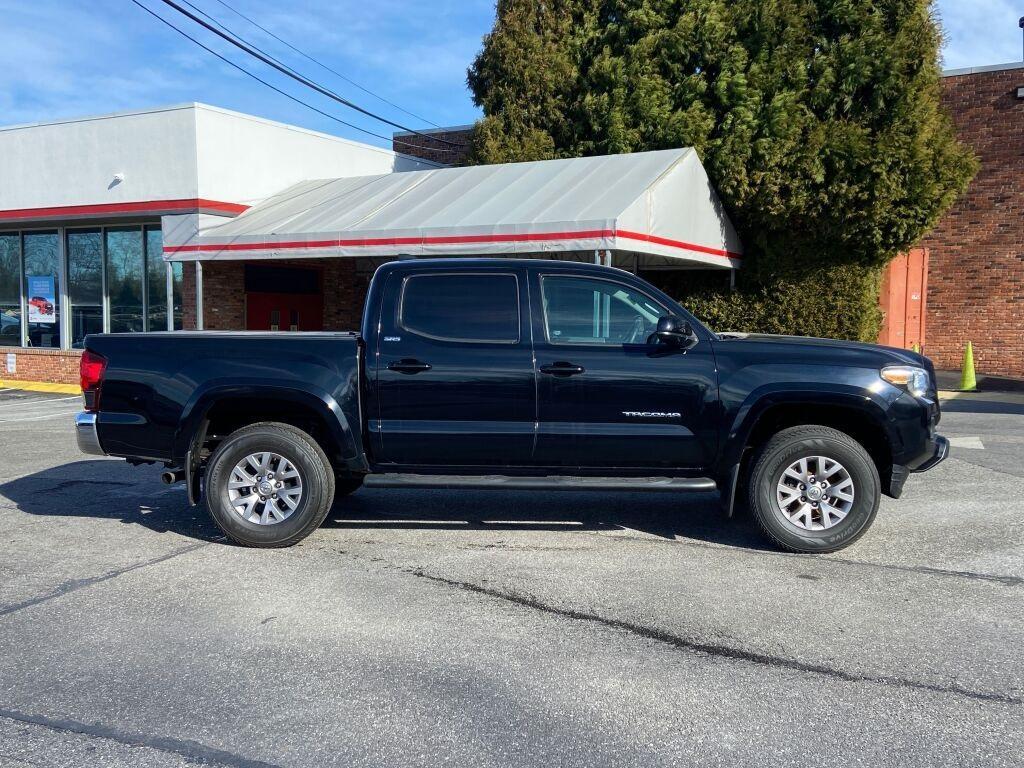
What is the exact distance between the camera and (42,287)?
20.5 meters

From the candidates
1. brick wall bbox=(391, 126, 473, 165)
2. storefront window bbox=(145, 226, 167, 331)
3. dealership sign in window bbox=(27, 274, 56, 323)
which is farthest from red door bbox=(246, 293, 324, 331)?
brick wall bbox=(391, 126, 473, 165)

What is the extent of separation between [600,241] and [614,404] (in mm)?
7837

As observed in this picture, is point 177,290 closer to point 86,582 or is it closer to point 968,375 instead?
point 86,582

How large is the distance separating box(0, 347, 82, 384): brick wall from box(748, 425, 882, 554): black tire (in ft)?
56.4

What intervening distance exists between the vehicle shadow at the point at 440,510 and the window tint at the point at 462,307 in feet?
4.46

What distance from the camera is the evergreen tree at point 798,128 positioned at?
55.5ft

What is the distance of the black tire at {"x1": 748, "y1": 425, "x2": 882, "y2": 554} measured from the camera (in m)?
6.01

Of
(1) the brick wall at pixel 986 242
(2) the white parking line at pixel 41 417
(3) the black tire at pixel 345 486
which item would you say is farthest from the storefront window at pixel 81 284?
(1) the brick wall at pixel 986 242

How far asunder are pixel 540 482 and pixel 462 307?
1331 millimetres

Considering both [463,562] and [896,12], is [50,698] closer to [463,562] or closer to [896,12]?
[463,562]

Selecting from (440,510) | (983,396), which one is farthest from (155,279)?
(983,396)

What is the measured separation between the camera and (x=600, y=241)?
535 inches

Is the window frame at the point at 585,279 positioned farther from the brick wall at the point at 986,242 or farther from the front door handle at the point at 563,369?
the brick wall at the point at 986,242

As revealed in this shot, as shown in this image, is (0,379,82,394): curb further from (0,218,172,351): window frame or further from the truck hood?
the truck hood
